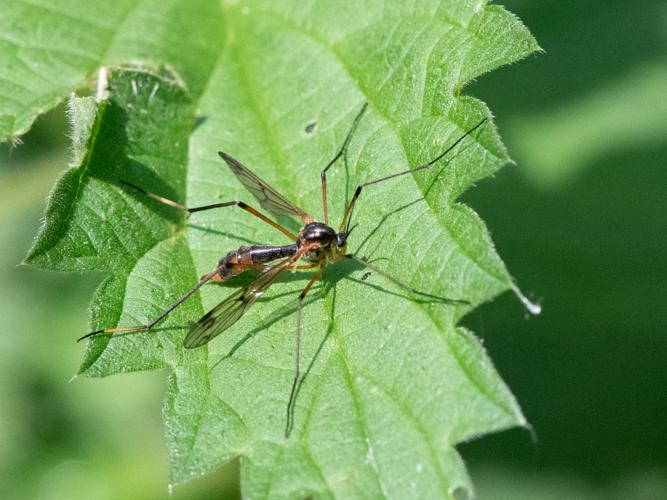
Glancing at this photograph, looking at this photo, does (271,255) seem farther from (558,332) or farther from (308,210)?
(558,332)

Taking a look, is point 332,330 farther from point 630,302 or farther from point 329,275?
point 630,302

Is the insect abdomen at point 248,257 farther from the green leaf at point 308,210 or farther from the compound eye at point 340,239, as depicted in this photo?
the compound eye at point 340,239

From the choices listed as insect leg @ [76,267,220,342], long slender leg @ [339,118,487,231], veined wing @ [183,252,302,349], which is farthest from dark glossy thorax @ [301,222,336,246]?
insect leg @ [76,267,220,342]

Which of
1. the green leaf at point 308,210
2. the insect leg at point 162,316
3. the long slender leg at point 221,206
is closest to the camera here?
the green leaf at point 308,210

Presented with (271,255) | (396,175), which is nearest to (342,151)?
(396,175)

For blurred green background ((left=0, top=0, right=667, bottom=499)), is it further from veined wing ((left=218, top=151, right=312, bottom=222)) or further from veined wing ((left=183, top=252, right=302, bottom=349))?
veined wing ((left=183, top=252, right=302, bottom=349))

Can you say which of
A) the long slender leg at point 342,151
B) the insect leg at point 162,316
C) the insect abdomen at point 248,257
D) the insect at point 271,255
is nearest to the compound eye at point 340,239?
the insect at point 271,255
